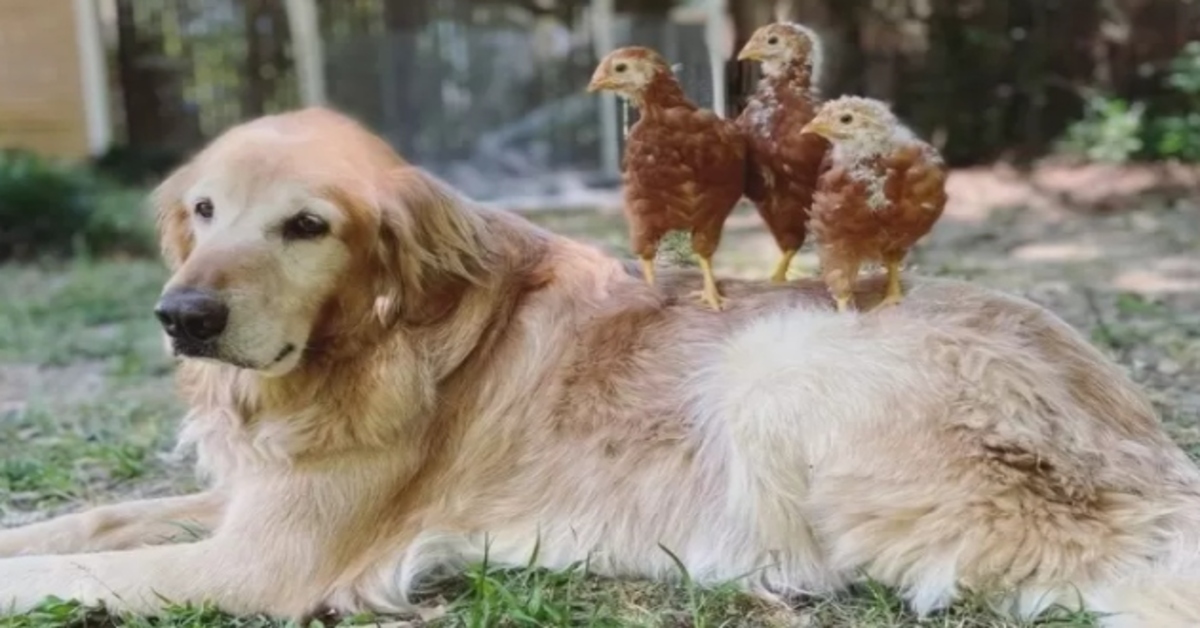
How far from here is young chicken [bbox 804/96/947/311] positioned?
6.68 feet

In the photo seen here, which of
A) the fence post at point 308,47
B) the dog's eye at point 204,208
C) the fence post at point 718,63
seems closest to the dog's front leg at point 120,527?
the dog's eye at point 204,208

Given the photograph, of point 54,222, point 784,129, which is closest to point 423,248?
point 784,129

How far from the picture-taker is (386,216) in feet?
7.22

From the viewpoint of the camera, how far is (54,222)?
780 centimetres

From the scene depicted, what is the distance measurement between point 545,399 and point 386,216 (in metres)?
0.48

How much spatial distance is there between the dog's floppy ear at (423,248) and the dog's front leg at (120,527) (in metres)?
0.69

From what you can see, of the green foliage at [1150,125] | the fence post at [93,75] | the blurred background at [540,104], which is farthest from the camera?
the fence post at [93,75]

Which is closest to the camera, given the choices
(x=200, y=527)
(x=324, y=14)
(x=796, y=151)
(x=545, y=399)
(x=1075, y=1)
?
(x=796, y=151)

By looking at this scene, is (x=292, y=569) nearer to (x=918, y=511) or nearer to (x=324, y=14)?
(x=918, y=511)

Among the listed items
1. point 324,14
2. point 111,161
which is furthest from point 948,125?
point 111,161

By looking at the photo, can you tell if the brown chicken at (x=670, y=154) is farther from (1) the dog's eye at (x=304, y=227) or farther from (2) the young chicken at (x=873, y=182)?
(1) the dog's eye at (x=304, y=227)

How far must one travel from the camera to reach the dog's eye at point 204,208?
2.19 m

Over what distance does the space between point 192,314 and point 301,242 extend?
0.26 meters

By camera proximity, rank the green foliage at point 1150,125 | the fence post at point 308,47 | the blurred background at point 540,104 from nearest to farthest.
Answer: the blurred background at point 540,104 < the green foliage at point 1150,125 < the fence post at point 308,47
